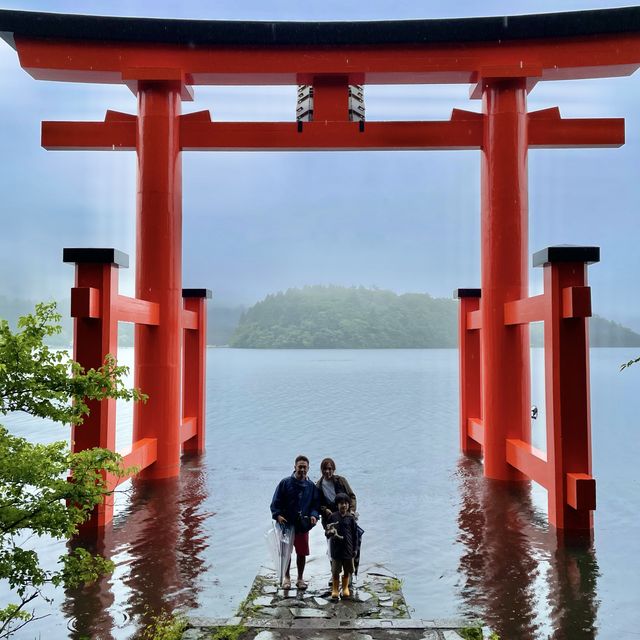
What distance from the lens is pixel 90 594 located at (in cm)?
598

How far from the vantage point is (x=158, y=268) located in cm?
1103

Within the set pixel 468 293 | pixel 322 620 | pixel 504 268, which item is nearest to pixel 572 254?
pixel 504 268

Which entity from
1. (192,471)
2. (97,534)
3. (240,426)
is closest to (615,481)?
(192,471)

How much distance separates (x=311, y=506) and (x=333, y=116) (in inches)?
302

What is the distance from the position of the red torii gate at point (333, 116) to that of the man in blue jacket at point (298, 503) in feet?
17.2

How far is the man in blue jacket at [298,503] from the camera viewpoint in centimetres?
591

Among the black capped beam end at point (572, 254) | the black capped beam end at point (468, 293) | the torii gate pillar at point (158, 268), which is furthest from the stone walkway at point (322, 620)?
the black capped beam end at point (468, 293)

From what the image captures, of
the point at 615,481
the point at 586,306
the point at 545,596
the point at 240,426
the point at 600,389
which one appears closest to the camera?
the point at 545,596

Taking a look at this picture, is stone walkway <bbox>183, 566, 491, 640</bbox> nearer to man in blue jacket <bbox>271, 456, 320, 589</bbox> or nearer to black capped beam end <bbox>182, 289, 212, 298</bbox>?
man in blue jacket <bbox>271, 456, 320, 589</bbox>

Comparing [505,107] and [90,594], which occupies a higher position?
[505,107]

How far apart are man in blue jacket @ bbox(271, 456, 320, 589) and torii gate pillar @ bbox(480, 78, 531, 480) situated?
5624 mm

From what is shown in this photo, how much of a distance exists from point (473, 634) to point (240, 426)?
16.3 metres

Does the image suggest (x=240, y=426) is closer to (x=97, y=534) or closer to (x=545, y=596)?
(x=97, y=534)

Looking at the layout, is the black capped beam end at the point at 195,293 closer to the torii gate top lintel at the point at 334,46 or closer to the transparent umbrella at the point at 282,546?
the torii gate top lintel at the point at 334,46
